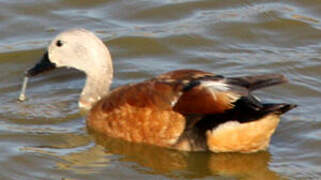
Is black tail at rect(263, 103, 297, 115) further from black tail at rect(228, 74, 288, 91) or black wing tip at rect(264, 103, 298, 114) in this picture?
black tail at rect(228, 74, 288, 91)

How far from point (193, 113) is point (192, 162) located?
0.51m

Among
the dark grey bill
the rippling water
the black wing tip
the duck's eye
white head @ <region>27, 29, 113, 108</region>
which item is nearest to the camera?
the black wing tip

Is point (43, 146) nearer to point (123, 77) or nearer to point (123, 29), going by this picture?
point (123, 77)

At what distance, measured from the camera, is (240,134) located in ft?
26.9

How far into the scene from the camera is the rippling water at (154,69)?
26.8 feet

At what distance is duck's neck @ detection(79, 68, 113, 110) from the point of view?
9445mm

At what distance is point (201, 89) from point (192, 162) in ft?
2.40

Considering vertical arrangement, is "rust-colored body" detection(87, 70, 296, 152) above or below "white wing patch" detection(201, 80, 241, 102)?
below

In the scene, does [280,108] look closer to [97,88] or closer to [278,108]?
[278,108]

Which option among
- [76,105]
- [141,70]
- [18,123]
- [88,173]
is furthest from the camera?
[141,70]

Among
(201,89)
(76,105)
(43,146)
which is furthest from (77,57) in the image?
(201,89)

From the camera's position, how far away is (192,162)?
8.33m

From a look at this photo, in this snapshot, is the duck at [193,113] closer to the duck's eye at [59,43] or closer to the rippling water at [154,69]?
the rippling water at [154,69]

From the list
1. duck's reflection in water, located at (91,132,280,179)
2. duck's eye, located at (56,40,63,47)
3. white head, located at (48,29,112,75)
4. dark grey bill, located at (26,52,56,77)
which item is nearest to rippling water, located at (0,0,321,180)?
duck's reflection in water, located at (91,132,280,179)
